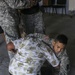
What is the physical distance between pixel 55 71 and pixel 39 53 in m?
0.59

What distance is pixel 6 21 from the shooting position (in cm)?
248

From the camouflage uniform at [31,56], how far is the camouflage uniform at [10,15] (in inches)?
19.2

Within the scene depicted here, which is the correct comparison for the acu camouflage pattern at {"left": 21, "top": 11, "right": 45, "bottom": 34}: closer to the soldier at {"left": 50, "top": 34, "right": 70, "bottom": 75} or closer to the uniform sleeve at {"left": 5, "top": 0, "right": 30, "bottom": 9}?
the uniform sleeve at {"left": 5, "top": 0, "right": 30, "bottom": 9}

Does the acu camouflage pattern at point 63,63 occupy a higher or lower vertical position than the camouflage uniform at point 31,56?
lower

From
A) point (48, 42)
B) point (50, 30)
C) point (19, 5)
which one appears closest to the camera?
point (48, 42)

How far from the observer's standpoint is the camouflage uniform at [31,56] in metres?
1.96

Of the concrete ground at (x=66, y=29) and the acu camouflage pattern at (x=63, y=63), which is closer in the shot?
the acu camouflage pattern at (x=63, y=63)

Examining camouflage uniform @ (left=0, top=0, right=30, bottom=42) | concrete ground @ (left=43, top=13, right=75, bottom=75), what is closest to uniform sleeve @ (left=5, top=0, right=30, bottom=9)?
camouflage uniform @ (left=0, top=0, right=30, bottom=42)

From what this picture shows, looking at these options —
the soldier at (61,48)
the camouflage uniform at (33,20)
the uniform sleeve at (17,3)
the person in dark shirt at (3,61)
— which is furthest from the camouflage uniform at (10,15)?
the soldier at (61,48)

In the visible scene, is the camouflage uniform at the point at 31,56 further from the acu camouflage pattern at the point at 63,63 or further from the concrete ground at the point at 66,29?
the concrete ground at the point at 66,29

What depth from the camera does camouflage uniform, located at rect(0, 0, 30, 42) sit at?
236 cm

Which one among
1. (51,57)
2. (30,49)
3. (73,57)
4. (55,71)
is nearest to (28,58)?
(30,49)

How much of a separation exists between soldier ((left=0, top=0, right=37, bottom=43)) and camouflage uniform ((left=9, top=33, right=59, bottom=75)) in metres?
0.49

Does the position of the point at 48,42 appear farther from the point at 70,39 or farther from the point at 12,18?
the point at 70,39
